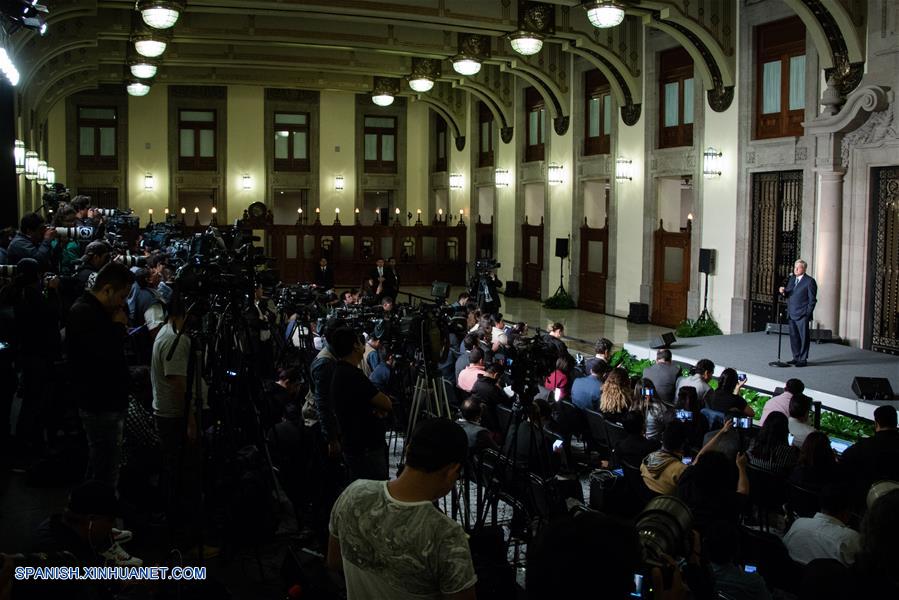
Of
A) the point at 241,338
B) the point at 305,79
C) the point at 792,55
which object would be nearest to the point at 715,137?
the point at 792,55

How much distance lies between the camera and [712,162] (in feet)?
52.1

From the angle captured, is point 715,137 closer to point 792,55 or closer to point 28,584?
point 792,55

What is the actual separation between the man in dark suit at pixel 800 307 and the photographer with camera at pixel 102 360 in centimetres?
880

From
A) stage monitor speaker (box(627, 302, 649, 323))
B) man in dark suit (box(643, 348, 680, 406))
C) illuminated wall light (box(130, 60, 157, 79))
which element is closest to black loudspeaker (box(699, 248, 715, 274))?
stage monitor speaker (box(627, 302, 649, 323))

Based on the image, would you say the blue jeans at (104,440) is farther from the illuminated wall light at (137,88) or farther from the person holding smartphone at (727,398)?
the illuminated wall light at (137,88)

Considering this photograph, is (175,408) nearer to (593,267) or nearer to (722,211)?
(722,211)

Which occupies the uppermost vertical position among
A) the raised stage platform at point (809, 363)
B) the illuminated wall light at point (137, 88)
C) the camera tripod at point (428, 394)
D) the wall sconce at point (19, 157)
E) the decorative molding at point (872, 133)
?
the illuminated wall light at point (137, 88)

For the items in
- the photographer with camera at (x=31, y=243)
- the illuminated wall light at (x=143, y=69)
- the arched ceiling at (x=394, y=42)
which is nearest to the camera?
the photographer with camera at (x=31, y=243)

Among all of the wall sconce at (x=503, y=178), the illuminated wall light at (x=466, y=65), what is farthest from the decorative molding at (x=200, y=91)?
the illuminated wall light at (x=466, y=65)

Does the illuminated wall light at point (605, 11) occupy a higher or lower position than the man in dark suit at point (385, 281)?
higher

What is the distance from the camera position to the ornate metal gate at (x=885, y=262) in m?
12.4

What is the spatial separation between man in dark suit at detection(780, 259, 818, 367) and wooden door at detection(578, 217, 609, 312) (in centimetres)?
873

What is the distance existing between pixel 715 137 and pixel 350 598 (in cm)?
1490

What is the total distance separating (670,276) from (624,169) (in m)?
2.66
